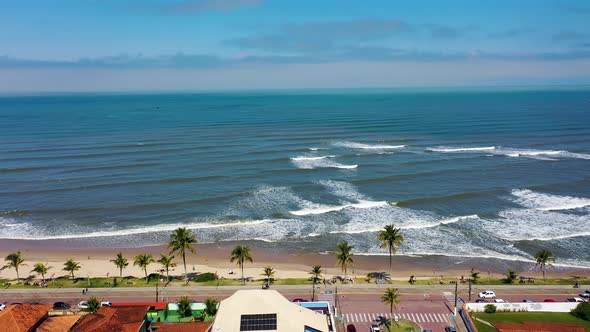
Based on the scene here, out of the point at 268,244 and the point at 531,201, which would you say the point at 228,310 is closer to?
the point at 268,244

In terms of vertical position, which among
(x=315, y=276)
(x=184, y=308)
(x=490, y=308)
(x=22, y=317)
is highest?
(x=22, y=317)

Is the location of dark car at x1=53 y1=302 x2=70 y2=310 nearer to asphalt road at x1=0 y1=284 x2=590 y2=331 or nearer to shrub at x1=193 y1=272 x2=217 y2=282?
asphalt road at x1=0 y1=284 x2=590 y2=331

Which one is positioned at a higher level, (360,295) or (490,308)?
(490,308)

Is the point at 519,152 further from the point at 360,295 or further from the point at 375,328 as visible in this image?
the point at 375,328

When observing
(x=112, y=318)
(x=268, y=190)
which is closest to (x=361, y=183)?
(x=268, y=190)

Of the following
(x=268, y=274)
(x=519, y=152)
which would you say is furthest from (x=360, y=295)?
(x=519, y=152)

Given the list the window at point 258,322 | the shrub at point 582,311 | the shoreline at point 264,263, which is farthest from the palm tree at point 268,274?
the shrub at point 582,311
